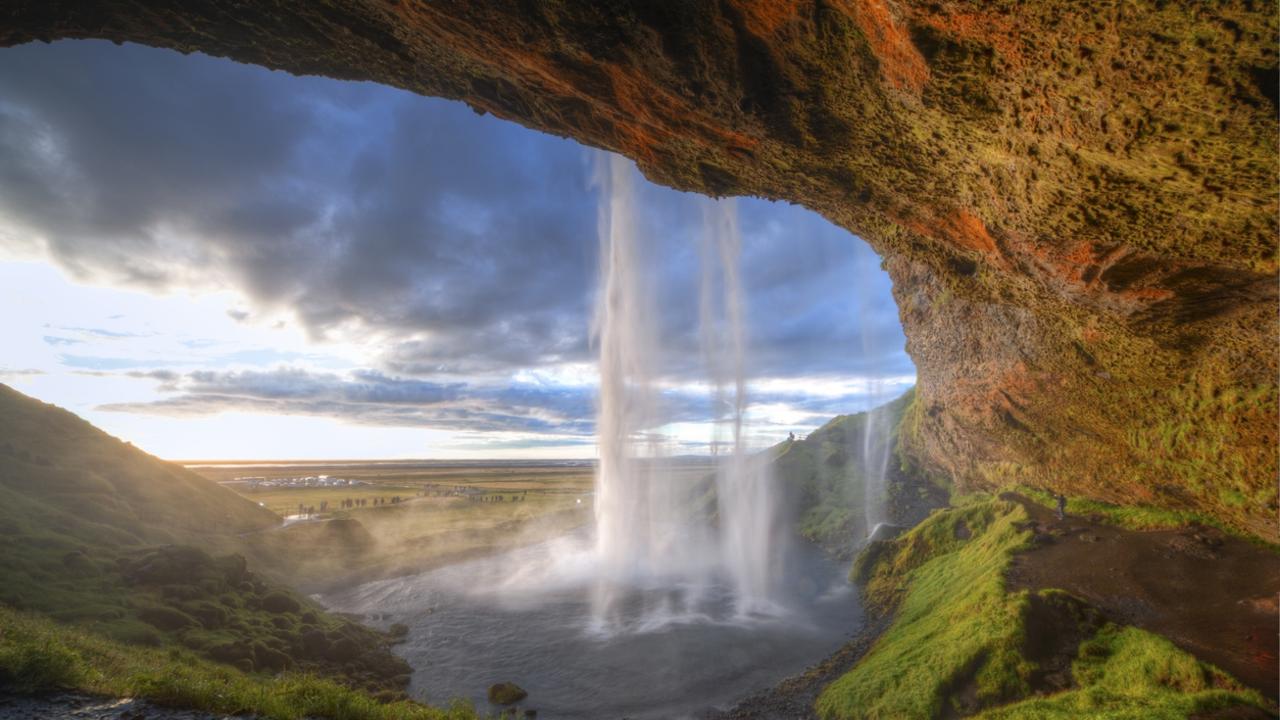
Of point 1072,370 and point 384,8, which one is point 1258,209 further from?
point 384,8

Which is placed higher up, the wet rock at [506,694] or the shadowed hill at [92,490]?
the shadowed hill at [92,490]

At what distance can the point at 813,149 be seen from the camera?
12625 mm

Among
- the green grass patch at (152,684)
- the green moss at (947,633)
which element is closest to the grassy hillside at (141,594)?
the green grass patch at (152,684)

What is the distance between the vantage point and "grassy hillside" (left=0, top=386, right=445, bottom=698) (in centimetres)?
1706

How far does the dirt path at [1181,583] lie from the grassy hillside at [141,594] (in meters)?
25.3

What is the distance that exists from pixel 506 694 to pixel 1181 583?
2375cm

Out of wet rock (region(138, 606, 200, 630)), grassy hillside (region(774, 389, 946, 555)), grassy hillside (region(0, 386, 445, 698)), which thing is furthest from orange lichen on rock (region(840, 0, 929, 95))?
grassy hillside (region(774, 389, 946, 555))

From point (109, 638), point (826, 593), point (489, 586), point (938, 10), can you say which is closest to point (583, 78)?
point (938, 10)

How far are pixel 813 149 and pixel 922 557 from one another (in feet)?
80.7

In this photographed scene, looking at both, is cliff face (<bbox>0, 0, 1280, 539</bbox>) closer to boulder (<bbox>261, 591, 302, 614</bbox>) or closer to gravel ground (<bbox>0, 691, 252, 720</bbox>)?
gravel ground (<bbox>0, 691, 252, 720</bbox>)

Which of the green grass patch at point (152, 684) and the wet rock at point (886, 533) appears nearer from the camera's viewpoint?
the green grass patch at point (152, 684)

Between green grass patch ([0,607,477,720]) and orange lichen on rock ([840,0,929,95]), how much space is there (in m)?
17.9

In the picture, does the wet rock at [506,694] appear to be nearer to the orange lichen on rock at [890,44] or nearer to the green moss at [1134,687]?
the green moss at [1134,687]

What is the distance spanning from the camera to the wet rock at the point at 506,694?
62.4 feet
